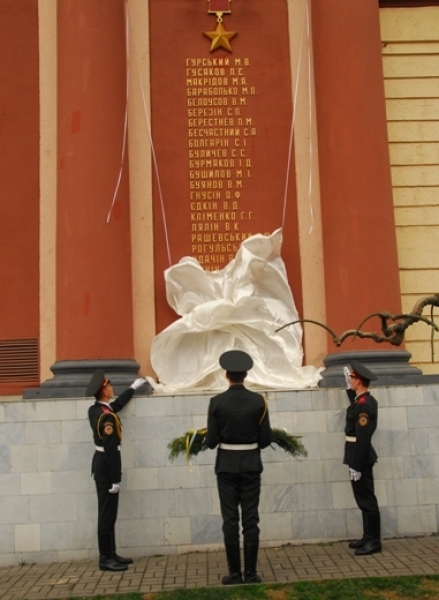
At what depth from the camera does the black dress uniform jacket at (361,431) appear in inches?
308

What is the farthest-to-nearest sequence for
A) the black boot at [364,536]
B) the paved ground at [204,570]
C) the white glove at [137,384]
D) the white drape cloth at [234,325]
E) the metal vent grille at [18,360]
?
the metal vent grille at [18,360], the white drape cloth at [234,325], the white glove at [137,384], the black boot at [364,536], the paved ground at [204,570]

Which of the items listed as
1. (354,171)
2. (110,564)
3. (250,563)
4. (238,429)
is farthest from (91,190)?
(250,563)

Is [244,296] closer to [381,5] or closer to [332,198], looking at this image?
[332,198]

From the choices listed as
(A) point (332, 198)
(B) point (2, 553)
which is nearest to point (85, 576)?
(B) point (2, 553)

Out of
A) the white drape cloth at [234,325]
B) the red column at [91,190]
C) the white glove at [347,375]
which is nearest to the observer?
the white glove at [347,375]

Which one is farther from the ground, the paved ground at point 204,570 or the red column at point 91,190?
the red column at point 91,190

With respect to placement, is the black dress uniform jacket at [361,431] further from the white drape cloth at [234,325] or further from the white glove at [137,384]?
the white glove at [137,384]

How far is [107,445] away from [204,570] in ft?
4.70

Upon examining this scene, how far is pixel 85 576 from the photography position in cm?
751

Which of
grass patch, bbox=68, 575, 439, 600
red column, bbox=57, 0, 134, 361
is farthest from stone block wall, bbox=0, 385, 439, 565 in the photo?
grass patch, bbox=68, 575, 439, 600

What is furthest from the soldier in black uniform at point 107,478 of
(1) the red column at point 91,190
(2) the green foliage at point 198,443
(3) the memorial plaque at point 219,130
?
(3) the memorial plaque at point 219,130

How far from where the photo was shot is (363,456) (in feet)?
25.7

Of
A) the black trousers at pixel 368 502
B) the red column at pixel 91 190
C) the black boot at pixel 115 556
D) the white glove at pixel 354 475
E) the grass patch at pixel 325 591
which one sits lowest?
the grass patch at pixel 325 591

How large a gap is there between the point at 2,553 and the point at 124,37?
243 inches
